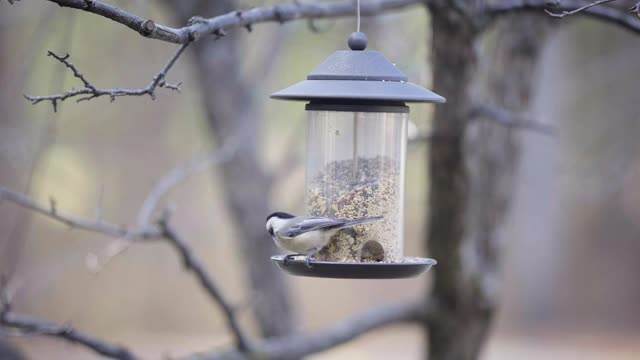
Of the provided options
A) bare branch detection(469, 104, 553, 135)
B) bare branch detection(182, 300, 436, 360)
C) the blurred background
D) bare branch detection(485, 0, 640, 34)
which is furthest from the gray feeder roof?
the blurred background

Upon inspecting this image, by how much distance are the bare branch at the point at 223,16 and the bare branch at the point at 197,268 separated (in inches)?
44.1

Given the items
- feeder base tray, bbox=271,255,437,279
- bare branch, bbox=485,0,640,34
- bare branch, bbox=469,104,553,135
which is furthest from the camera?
bare branch, bbox=469,104,553,135

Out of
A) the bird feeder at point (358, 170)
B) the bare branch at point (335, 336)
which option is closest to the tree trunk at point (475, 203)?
the bare branch at point (335, 336)

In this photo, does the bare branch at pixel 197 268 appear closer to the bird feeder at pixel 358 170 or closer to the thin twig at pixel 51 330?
the thin twig at pixel 51 330

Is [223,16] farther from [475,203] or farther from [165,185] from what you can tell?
[475,203]

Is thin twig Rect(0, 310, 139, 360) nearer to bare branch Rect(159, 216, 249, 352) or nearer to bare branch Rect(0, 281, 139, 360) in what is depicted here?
bare branch Rect(0, 281, 139, 360)

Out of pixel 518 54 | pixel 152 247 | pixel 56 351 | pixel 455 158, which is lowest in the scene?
pixel 56 351

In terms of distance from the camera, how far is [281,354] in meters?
5.26

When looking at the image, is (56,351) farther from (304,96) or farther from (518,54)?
(304,96)

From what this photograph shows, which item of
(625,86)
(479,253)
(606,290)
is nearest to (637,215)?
(606,290)

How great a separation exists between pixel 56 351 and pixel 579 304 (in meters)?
9.95

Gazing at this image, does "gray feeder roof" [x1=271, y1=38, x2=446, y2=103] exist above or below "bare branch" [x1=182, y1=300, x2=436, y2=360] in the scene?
above

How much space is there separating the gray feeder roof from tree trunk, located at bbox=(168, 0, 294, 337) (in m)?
3.87

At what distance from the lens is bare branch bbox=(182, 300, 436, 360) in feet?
16.8
